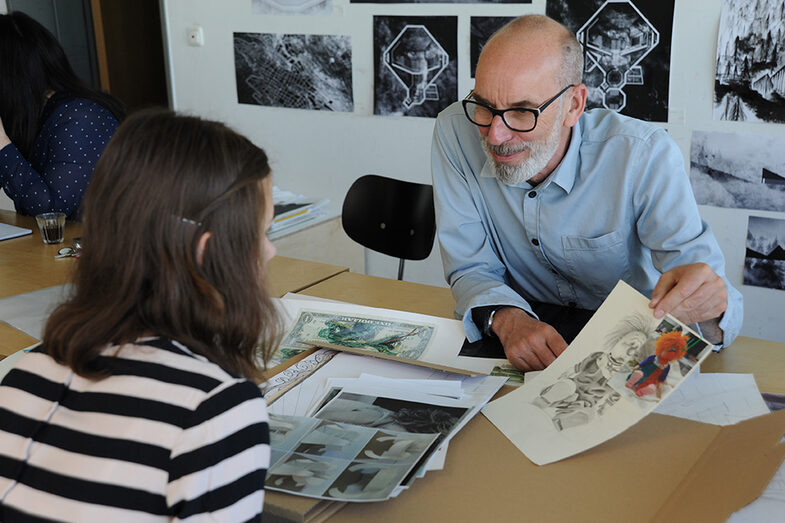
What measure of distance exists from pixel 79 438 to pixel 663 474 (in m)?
0.71

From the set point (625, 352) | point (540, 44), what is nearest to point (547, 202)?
point (540, 44)

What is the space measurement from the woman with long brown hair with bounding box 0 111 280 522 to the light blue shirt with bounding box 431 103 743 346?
2.37 feet

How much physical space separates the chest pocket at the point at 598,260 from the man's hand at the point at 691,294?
1.22 ft

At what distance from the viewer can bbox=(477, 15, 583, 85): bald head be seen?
4.91ft

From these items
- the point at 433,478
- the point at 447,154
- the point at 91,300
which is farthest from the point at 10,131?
the point at 433,478

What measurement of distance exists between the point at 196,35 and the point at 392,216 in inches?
69.7

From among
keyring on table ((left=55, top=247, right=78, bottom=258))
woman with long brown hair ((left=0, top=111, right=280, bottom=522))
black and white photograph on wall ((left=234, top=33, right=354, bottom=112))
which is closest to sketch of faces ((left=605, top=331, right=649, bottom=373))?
woman with long brown hair ((left=0, top=111, right=280, bottom=522))

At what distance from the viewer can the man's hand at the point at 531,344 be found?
128cm

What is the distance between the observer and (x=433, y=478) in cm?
100

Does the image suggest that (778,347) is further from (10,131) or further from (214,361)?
(10,131)

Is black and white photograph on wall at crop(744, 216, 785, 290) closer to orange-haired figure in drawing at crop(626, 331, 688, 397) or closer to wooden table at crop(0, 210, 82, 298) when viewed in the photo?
orange-haired figure in drawing at crop(626, 331, 688, 397)

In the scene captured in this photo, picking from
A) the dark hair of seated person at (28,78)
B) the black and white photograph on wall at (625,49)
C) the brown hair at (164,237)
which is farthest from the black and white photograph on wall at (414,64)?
the brown hair at (164,237)

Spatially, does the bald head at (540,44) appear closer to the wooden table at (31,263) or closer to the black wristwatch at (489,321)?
the black wristwatch at (489,321)

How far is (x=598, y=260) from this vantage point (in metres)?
1.63
